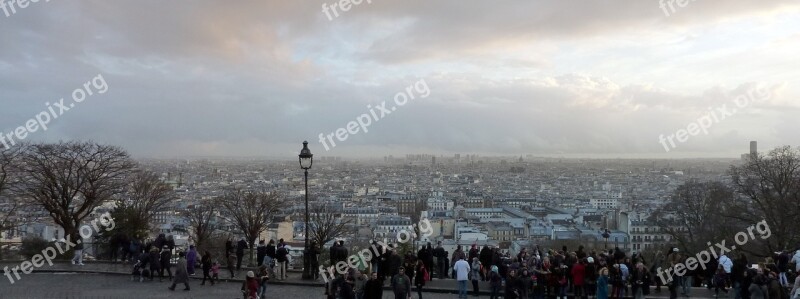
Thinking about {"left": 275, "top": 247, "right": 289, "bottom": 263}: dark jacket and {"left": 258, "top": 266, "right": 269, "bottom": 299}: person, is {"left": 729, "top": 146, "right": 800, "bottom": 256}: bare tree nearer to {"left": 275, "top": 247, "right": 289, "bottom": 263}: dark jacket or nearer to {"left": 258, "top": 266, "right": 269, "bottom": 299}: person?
{"left": 275, "top": 247, "right": 289, "bottom": 263}: dark jacket

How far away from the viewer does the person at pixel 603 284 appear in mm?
12297

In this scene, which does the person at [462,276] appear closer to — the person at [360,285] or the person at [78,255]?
the person at [360,285]

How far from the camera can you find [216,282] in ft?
51.8

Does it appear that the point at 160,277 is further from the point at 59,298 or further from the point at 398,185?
the point at 398,185

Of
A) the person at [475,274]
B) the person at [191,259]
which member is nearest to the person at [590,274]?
the person at [475,274]

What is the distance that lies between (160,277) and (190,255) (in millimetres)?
930

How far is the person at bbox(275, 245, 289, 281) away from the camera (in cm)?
1576

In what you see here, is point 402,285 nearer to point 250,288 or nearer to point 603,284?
point 250,288

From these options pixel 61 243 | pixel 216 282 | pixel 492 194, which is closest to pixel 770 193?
pixel 216 282

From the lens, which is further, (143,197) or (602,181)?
(602,181)

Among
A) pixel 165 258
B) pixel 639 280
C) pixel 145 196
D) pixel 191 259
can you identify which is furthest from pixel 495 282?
pixel 145 196

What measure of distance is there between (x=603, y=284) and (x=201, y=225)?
99.9 ft

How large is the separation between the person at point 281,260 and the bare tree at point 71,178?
8007 mm

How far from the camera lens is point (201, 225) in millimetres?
38344
